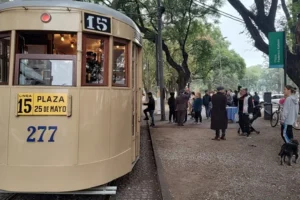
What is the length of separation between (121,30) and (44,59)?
1307 millimetres

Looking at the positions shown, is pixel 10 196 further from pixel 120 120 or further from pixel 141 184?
pixel 141 184

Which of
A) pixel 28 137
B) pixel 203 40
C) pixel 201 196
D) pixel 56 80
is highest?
pixel 203 40

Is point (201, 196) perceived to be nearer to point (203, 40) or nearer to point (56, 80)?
point (56, 80)

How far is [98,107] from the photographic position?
4.36 metres

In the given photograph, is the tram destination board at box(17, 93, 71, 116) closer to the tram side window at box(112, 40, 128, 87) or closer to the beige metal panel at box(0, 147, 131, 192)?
the beige metal panel at box(0, 147, 131, 192)

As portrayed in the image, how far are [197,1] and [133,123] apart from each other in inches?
628

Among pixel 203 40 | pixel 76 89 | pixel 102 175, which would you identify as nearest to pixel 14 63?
pixel 76 89

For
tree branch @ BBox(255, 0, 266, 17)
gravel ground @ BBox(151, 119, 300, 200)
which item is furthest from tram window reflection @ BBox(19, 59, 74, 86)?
tree branch @ BBox(255, 0, 266, 17)

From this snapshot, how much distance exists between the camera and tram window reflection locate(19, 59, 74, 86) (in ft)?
13.2

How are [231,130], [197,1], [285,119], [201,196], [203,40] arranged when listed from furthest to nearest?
[203,40], [197,1], [231,130], [285,119], [201,196]

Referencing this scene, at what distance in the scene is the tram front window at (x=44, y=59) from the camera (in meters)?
4.04

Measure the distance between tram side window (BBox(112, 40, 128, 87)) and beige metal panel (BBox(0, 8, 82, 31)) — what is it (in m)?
0.75

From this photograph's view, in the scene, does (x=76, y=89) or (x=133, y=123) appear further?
(x=133, y=123)

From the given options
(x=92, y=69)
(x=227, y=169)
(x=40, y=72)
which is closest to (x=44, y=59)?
(x=40, y=72)
